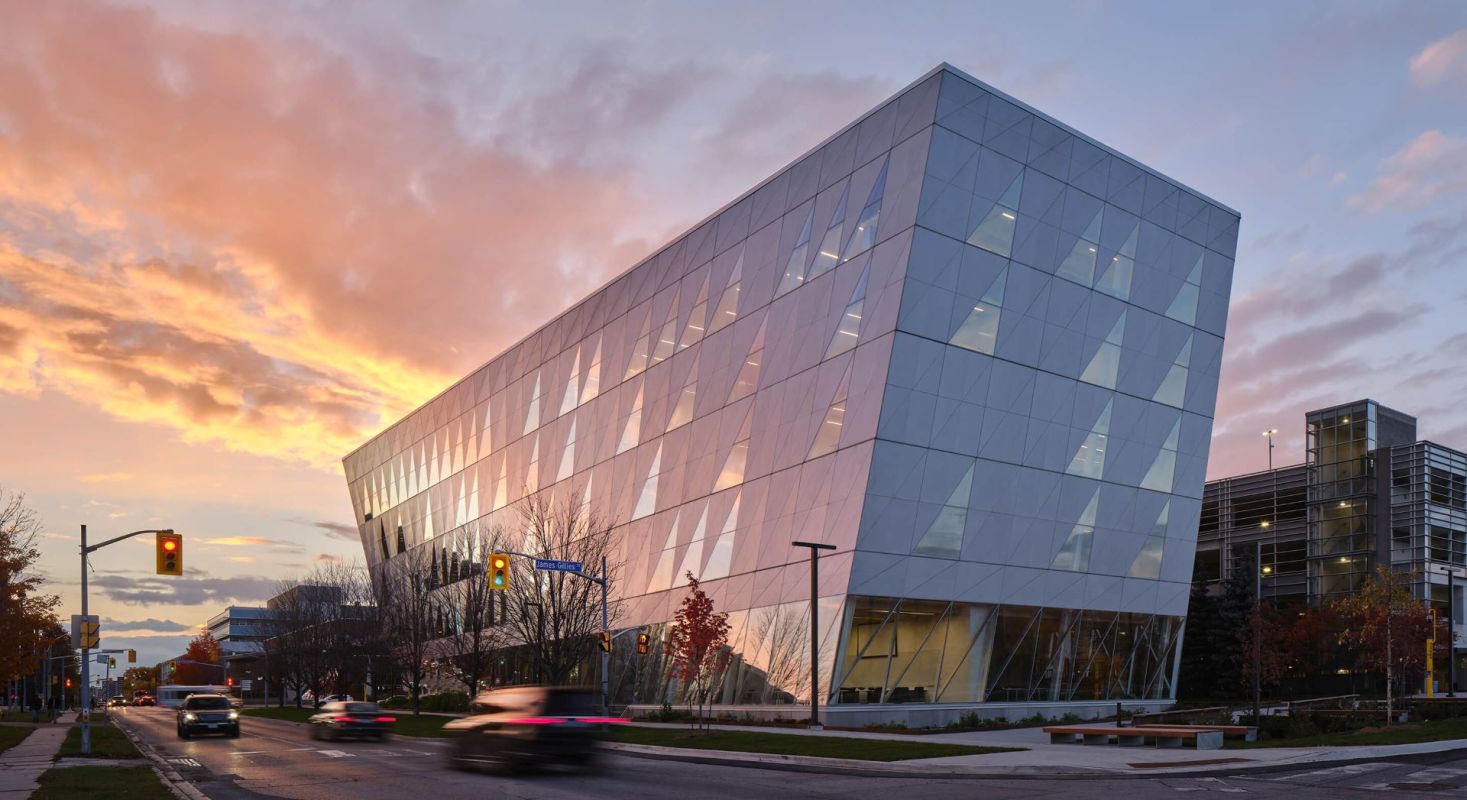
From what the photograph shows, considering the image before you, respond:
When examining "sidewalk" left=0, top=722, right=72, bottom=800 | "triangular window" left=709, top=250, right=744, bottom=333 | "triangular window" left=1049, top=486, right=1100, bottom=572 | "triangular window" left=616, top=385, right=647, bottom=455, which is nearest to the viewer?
"sidewalk" left=0, top=722, right=72, bottom=800

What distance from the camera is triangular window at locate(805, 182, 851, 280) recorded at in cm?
4869

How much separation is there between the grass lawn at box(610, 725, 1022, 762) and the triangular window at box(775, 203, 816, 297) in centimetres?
2118

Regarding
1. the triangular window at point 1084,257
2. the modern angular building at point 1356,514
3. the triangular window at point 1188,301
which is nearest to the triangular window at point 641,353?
the triangular window at point 1084,257

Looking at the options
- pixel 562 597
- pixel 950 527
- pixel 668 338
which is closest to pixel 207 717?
pixel 562 597

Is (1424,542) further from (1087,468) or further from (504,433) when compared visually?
(504,433)

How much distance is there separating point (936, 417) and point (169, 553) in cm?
2776

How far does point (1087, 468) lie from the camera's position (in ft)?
169

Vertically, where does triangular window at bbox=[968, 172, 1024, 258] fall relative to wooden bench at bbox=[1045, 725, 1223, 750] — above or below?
above

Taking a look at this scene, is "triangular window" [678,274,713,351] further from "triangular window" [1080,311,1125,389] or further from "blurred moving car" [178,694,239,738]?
"blurred moving car" [178,694,239,738]

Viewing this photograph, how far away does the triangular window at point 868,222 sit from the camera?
46.8 m

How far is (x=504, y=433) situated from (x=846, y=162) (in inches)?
1618

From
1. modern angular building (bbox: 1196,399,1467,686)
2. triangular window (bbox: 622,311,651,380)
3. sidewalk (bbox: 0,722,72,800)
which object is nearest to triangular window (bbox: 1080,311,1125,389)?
triangular window (bbox: 622,311,651,380)

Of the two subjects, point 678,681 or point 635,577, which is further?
point 635,577

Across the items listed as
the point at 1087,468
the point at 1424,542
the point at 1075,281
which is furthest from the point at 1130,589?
the point at 1424,542
